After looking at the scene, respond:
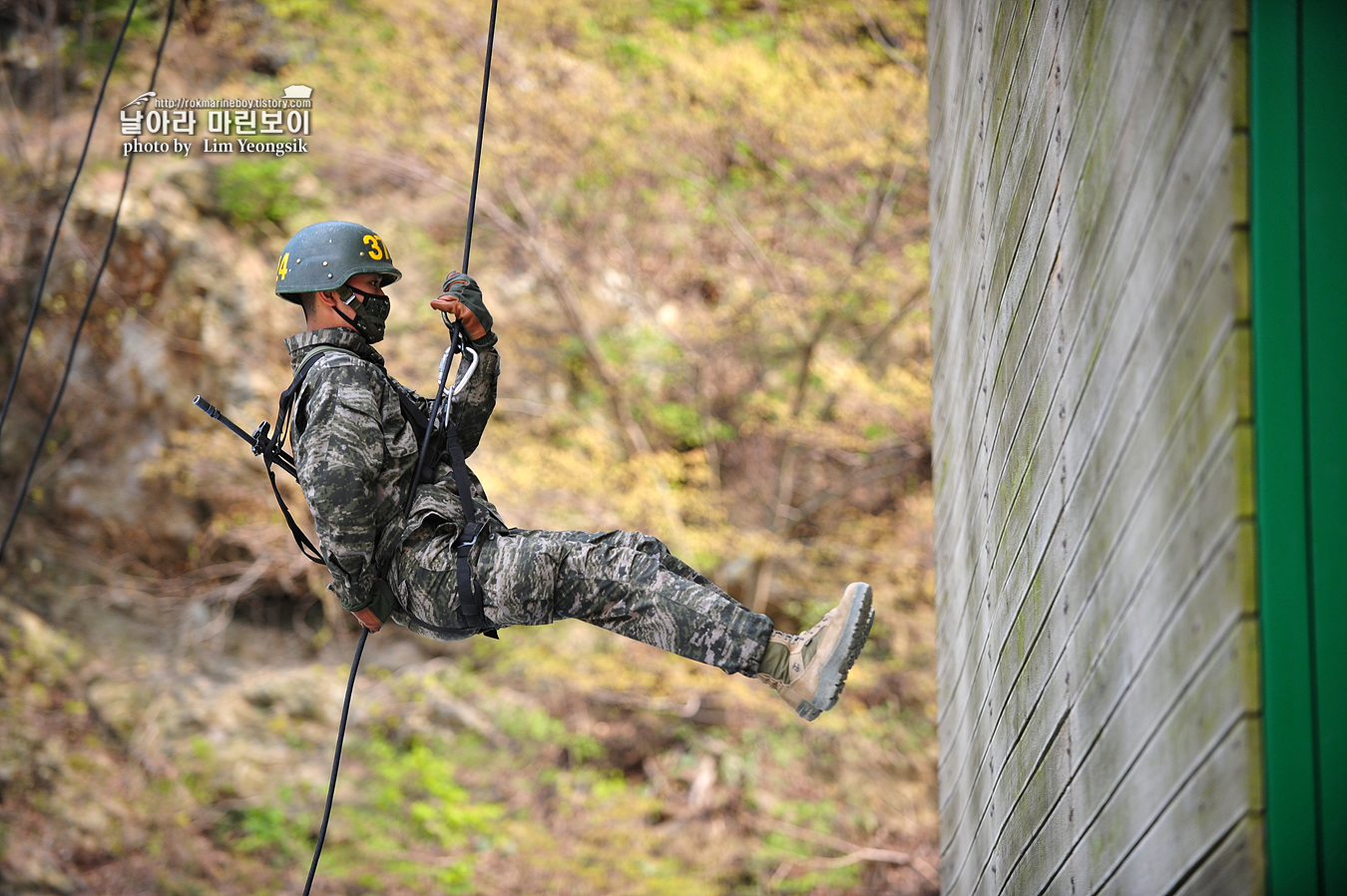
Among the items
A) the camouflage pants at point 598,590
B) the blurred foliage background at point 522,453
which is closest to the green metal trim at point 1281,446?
the camouflage pants at point 598,590

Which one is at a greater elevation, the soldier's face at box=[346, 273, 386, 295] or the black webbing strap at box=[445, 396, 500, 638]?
the soldier's face at box=[346, 273, 386, 295]

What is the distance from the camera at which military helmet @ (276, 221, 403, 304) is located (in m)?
3.02

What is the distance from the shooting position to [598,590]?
278 centimetres

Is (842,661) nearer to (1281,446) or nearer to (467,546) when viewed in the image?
(467,546)

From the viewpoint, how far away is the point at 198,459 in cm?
972

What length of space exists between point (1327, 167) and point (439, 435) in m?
2.25

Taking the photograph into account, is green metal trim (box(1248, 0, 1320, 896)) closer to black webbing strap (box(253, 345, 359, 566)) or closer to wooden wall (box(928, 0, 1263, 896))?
wooden wall (box(928, 0, 1263, 896))

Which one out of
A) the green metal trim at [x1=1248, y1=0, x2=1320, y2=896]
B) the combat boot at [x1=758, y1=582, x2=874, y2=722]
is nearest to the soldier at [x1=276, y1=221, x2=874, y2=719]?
the combat boot at [x1=758, y1=582, x2=874, y2=722]

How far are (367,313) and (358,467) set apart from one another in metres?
0.53

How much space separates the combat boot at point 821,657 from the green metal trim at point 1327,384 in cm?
120

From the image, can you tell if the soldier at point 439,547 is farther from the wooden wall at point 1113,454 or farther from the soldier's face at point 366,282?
the wooden wall at point 1113,454

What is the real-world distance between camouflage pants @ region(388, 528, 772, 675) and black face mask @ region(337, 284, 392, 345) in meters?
0.65

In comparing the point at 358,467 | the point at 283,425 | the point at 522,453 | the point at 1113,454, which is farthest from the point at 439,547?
the point at 522,453

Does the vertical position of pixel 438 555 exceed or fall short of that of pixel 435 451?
it falls short
